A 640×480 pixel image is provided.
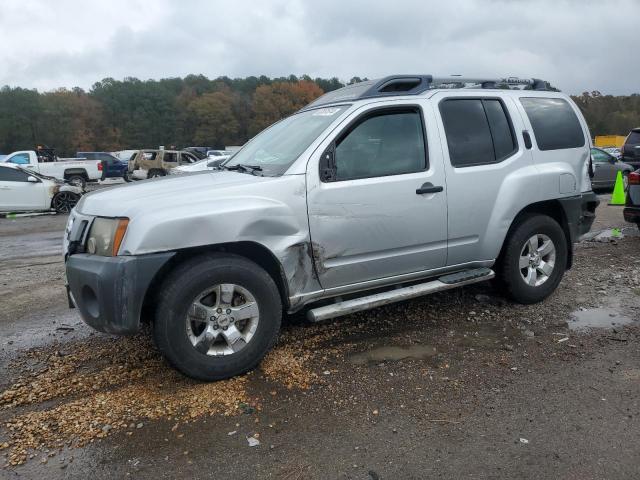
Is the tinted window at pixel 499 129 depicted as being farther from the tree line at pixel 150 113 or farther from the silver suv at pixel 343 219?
the tree line at pixel 150 113

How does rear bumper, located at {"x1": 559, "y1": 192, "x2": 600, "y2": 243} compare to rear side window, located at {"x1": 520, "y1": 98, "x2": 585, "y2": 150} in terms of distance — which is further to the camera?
rear bumper, located at {"x1": 559, "y1": 192, "x2": 600, "y2": 243}

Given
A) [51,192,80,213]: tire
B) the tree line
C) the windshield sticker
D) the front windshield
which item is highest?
the tree line

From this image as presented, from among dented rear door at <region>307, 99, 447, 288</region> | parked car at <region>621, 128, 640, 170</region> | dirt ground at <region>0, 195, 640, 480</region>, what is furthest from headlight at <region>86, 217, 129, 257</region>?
parked car at <region>621, 128, 640, 170</region>

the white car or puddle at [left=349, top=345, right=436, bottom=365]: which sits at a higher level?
the white car

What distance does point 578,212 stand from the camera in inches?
195

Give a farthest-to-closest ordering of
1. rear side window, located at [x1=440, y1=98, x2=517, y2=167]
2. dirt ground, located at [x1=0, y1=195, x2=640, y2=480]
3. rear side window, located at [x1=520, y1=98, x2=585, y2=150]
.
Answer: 1. rear side window, located at [x1=520, y1=98, x2=585, y2=150]
2. rear side window, located at [x1=440, y1=98, x2=517, y2=167]
3. dirt ground, located at [x1=0, y1=195, x2=640, y2=480]

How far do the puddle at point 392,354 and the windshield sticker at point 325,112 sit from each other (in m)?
1.84

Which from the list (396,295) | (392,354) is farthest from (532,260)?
(392,354)

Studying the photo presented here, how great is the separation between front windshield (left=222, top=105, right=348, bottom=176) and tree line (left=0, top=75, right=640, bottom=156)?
275ft

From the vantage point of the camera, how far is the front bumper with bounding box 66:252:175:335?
10.0 feet

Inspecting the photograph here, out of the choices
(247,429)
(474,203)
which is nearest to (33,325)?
(247,429)

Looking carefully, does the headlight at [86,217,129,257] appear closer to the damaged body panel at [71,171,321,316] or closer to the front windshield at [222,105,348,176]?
the damaged body panel at [71,171,321,316]

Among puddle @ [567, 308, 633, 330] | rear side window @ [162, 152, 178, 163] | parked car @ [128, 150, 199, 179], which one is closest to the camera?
puddle @ [567, 308, 633, 330]

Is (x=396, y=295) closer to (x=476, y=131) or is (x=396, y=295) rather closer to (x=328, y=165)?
(x=328, y=165)
